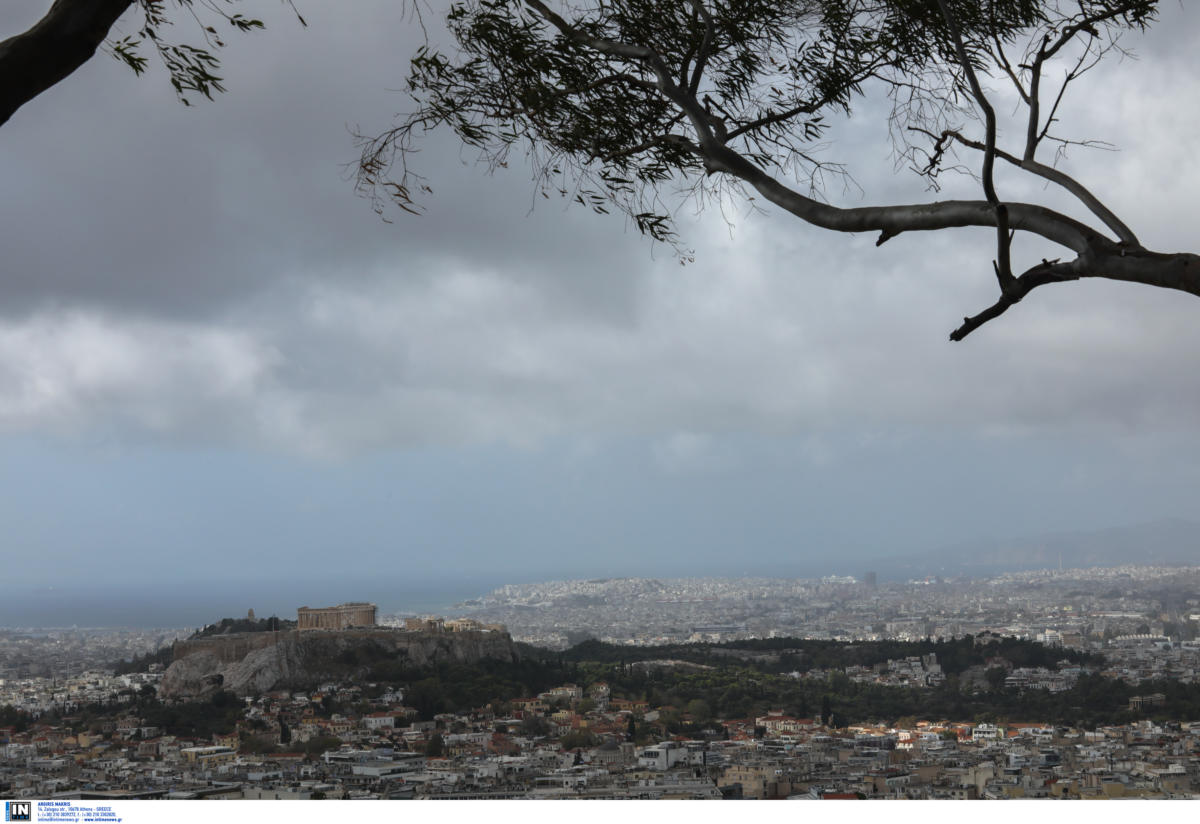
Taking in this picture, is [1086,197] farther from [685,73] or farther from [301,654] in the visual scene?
[301,654]

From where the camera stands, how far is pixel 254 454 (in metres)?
4.98

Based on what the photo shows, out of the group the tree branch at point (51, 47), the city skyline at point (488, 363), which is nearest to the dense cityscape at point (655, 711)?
the city skyline at point (488, 363)

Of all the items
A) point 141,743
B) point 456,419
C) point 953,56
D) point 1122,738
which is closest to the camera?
point 953,56

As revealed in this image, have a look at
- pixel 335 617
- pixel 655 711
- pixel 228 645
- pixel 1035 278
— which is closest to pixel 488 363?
pixel 335 617

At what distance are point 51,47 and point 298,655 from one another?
12.9ft

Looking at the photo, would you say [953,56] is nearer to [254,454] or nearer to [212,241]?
[212,241]

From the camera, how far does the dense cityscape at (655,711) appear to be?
3.64 meters

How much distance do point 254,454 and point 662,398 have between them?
212 cm

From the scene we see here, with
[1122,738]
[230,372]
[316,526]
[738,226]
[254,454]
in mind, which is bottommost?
[1122,738]

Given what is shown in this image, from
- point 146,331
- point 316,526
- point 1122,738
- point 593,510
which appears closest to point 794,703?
point 1122,738

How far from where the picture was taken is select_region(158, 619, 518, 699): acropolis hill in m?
4.51

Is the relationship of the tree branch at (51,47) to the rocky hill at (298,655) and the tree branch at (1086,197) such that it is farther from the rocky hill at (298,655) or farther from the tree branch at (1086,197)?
the rocky hill at (298,655)

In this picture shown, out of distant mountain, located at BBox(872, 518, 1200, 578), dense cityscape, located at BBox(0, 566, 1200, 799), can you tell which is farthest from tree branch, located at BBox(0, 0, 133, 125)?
distant mountain, located at BBox(872, 518, 1200, 578)

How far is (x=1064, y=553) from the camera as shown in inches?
241
